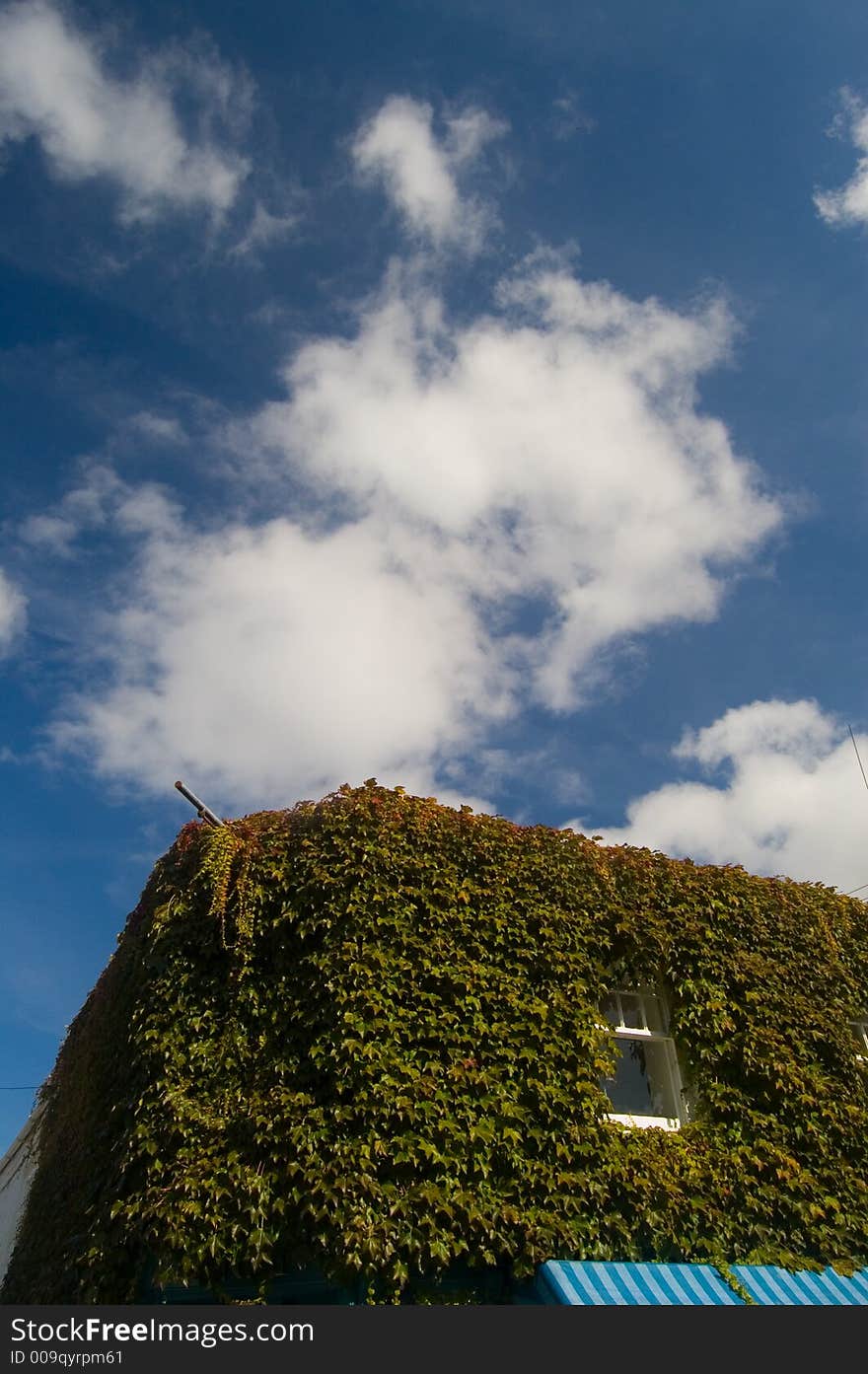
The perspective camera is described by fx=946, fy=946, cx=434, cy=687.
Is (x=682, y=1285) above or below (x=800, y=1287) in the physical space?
above

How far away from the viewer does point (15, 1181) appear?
54.2ft

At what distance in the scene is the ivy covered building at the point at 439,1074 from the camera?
8562 millimetres

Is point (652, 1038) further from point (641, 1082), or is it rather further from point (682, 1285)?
point (682, 1285)

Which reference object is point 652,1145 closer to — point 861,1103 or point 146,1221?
point 861,1103

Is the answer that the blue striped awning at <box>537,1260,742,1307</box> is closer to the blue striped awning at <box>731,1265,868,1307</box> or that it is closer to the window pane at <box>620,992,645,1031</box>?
the blue striped awning at <box>731,1265,868,1307</box>

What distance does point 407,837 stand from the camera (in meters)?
10.6

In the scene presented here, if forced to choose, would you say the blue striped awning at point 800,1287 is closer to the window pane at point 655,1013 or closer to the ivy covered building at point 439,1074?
the ivy covered building at point 439,1074

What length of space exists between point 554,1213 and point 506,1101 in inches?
41.1

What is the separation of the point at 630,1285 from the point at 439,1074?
2470mm

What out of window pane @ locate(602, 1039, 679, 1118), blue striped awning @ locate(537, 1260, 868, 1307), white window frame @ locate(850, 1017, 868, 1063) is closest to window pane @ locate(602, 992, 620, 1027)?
window pane @ locate(602, 1039, 679, 1118)

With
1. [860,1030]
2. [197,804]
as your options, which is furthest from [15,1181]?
[860,1030]

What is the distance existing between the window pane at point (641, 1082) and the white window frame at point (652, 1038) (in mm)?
36

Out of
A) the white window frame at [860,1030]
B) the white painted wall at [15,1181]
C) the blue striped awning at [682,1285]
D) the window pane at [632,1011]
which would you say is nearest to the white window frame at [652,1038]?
the window pane at [632,1011]

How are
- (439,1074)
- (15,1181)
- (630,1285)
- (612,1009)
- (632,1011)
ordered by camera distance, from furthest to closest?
1. (15,1181)
2. (632,1011)
3. (612,1009)
4. (439,1074)
5. (630,1285)
